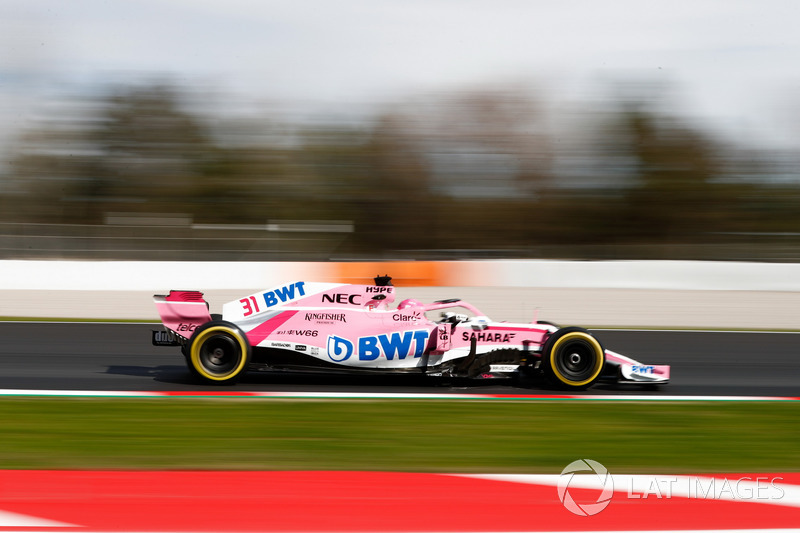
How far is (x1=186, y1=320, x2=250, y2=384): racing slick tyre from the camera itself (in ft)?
25.5

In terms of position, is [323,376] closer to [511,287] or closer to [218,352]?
[218,352]

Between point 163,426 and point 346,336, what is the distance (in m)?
2.20

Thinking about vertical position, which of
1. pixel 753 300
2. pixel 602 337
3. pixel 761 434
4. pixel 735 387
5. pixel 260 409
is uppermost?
pixel 753 300

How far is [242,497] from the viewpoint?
442 centimetres

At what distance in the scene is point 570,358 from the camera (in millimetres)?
7785

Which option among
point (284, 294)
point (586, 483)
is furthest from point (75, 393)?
point (586, 483)

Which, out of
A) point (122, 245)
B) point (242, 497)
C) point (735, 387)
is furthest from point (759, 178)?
point (242, 497)

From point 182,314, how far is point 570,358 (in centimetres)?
382

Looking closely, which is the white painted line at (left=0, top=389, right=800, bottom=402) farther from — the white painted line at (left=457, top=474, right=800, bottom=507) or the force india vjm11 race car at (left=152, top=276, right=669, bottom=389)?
the white painted line at (left=457, top=474, right=800, bottom=507)

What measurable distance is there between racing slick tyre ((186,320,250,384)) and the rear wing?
218mm

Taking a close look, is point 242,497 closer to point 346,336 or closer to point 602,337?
point 346,336

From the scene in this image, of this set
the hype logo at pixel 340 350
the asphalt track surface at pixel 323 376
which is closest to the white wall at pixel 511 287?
the asphalt track surface at pixel 323 376

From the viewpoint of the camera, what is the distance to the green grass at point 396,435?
5.26 m

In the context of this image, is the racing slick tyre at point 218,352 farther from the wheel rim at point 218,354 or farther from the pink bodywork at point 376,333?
the pink bodywork at point 376,333
